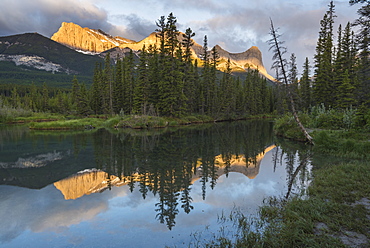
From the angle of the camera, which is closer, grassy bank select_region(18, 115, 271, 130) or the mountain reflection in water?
the mountain reflection in water

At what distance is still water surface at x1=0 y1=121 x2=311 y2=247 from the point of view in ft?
20.5

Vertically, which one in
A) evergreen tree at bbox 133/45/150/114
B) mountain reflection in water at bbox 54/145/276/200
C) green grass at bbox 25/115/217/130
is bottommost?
mountain reflection in water at bbox 54/145/276/200

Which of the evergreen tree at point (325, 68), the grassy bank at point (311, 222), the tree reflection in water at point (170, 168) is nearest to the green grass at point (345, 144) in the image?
the tree reflection in water at point (170, 168)

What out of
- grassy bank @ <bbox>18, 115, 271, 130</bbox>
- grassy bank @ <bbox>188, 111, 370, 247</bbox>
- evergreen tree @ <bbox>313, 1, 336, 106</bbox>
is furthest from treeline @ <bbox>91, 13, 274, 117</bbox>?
grassy bank @ <bbox>188, 111, 370, 247</bbox>

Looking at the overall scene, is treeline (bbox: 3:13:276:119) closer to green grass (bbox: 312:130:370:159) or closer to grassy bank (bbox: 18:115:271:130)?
grassy bank (bbox: 18:115:271:130)

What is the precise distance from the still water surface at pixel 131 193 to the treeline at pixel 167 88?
92.8 feet

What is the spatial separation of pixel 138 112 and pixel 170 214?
141 feet

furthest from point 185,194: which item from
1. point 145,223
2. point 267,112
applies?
point 267,112

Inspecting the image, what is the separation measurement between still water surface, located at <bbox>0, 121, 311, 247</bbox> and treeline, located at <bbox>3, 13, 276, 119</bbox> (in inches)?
1114

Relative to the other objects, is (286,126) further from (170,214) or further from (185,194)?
(170,214)

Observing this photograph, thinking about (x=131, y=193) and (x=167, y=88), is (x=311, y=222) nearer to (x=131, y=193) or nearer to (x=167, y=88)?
(x=131, y=193)

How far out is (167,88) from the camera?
143ft

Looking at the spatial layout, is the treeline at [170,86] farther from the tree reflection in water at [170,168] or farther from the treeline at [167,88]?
the tree reflection in water at [170,168]

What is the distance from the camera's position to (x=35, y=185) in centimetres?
1068
